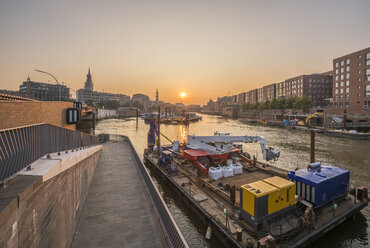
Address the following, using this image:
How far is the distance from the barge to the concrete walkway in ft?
10.4

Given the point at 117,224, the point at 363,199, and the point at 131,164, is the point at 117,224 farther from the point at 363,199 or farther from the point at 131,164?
the point at 363,199

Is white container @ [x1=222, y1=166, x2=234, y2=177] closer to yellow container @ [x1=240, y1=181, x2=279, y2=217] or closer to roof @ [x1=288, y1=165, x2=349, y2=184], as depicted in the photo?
roof @ [x1=288, y1=165, x2=349, y2=184]

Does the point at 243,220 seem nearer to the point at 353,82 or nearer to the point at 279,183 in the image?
the point at 279,183

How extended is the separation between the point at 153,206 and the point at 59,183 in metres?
5.19

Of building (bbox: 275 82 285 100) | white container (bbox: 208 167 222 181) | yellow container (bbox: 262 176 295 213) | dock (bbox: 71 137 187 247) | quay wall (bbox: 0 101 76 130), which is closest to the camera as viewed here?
quay wall (bbox: 0 101 76 130)

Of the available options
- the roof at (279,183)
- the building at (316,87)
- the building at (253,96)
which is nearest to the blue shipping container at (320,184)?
the roof at (279,183)

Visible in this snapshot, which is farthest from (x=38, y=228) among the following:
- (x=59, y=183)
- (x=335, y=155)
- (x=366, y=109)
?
(x=366, y=109)

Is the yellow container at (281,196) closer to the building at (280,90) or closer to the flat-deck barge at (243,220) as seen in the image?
the flat-deck barge at (243,220)

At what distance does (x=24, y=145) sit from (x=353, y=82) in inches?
3455

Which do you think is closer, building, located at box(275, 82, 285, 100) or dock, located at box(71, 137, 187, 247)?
dock, located at box(71, 137, 187, 247)

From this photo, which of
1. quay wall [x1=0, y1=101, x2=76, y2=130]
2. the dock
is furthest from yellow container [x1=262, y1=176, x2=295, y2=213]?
quay wall [x1=0, y1=101, x2=76, y2=130]

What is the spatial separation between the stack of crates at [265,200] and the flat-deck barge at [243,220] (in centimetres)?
37

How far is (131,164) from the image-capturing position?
18391mm

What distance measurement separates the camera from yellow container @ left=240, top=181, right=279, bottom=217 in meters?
8.27
